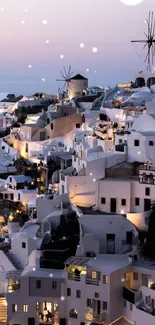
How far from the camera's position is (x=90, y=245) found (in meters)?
12.6

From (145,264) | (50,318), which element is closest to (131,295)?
(145,264)

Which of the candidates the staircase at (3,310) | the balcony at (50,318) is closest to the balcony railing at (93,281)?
the balcony at (50,318)

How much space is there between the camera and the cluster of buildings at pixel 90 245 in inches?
458

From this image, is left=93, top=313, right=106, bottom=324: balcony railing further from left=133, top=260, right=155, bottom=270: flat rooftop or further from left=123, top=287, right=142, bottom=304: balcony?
left=133, top=260, right=155, bottom=270: flat rooftop

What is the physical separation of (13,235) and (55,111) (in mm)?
10831

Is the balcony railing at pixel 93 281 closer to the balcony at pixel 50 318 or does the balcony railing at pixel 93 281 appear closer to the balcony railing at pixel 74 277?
the balcony railing at pixel 74 277

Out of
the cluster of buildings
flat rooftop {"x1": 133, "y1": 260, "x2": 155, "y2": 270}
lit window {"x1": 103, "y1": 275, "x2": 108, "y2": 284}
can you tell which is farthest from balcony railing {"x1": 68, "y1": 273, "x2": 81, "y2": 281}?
flat rooftop {"x1": 133, "y1": 260, "x2": 155, "y2": 270}

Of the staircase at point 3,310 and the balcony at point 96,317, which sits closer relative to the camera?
the balcony at point 96,317

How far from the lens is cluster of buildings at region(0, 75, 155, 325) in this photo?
11.6m

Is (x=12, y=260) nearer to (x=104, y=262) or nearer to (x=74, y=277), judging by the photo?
(x=74, y=277)

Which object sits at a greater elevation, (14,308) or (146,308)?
(146,308)

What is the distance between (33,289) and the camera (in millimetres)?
12445

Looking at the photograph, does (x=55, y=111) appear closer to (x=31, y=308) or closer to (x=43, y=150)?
(x=43, y=150)

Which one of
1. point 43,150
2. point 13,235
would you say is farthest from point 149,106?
point 13,235
